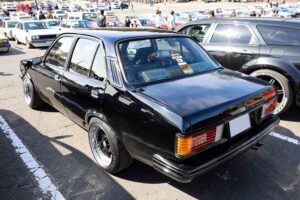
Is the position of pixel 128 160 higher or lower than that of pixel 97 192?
higher

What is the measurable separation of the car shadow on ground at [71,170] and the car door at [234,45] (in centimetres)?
325

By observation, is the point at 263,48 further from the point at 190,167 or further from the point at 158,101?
the point at 190,167

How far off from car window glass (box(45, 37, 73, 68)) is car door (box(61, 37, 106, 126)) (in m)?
0.24

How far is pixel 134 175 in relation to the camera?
322 cm

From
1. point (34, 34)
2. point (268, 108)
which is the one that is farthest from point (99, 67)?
point (34, 34)

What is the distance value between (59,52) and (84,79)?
3.34 ft

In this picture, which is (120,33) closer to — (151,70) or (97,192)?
(151,70)

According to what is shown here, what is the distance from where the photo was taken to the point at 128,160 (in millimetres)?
3021

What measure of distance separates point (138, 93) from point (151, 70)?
494mm

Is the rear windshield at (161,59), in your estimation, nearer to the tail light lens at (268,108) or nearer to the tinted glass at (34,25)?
the tail light lens at (268,108)

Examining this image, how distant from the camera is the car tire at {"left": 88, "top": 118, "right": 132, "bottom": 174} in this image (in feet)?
9.70

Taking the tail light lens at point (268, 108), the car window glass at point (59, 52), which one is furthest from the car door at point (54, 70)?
the tail light lens at point (268, 108)

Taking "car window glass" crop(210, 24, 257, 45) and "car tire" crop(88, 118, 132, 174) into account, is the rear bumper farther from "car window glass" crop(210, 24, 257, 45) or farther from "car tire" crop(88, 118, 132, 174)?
"car window glass" crop(210, 24, 257, 45)

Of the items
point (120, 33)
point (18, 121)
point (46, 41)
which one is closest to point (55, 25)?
point (46, 41)
